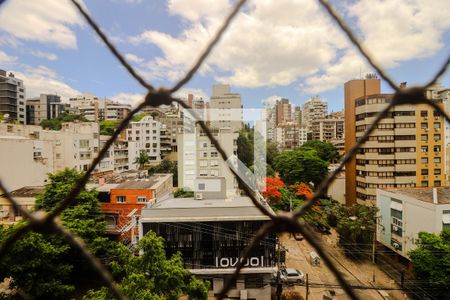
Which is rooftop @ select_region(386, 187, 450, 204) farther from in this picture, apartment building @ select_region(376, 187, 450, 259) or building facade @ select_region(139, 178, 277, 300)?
building facade @ select_region(139, 178, 277, 300)

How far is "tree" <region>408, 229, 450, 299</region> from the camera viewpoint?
18.7 ft

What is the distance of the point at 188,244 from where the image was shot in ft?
20.8

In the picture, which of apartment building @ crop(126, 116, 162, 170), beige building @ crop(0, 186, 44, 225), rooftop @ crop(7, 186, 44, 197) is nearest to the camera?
beige building @ crop(0, 186, 44, 225)

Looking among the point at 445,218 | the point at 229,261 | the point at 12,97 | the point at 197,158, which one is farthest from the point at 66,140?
the point at 12,97

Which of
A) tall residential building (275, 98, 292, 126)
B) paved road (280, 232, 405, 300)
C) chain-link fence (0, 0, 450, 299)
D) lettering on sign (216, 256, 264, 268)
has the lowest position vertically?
paved road (280, 232, 405, 300)

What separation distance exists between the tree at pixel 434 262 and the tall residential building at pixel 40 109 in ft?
87.8

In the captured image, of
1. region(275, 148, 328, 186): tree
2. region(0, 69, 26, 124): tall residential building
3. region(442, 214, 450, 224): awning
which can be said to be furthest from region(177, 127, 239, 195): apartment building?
region(0, 69, 26, 124): tall residential building

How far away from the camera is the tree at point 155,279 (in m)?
3.44

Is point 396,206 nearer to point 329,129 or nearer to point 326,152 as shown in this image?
point 326,152

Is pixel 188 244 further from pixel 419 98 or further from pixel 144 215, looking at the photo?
pixel 419 98

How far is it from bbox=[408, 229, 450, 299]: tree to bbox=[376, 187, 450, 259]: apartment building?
55 centimetres

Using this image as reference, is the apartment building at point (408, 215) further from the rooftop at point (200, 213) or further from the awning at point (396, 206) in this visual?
the rooftop at point (200, 213)

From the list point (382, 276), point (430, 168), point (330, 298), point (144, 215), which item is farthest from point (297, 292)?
point (430, 168)

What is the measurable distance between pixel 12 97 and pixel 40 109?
3711mm
